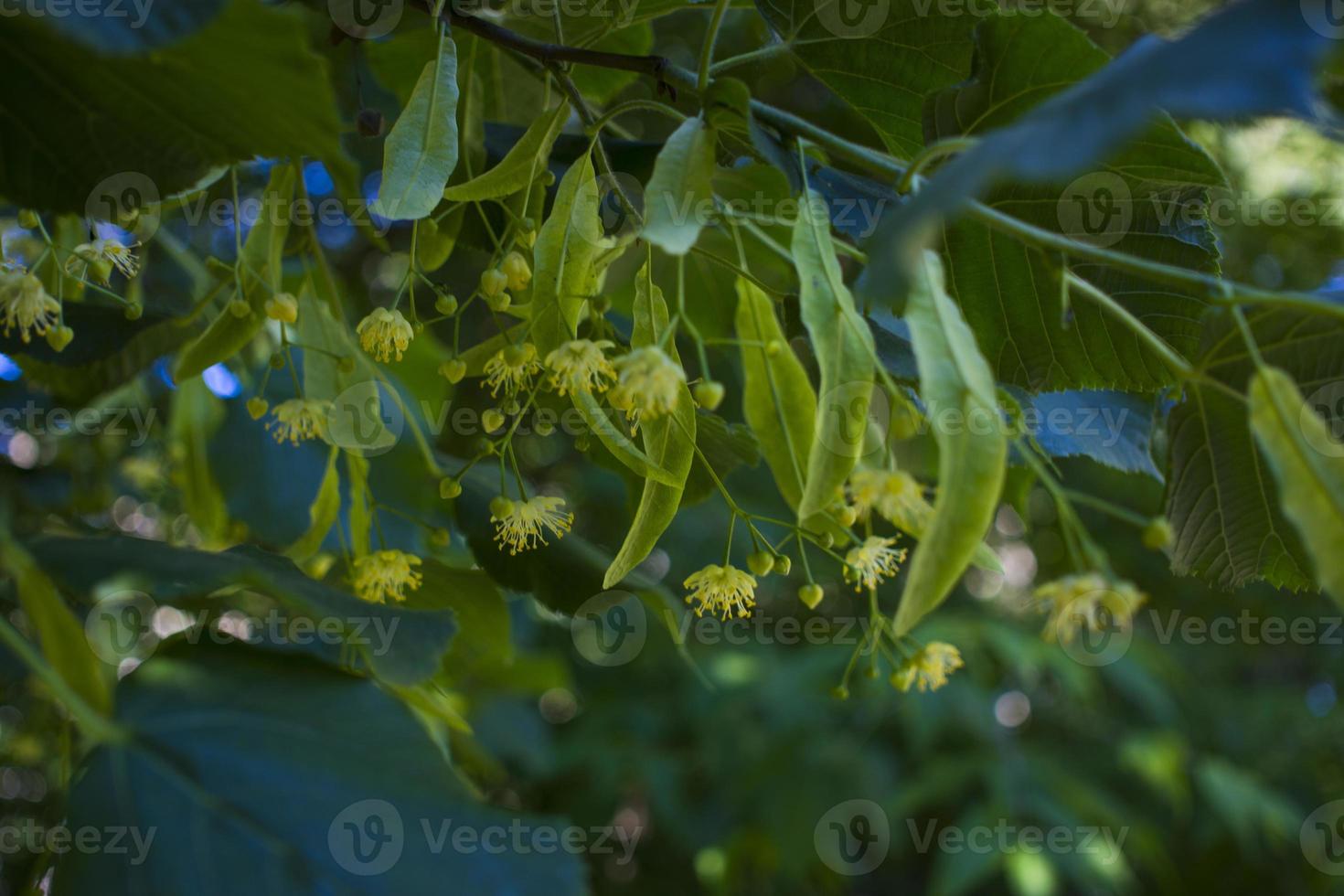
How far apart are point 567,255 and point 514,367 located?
0.07m

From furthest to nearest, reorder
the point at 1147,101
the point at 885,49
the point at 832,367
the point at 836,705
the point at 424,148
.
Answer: the point at 836,705 → the point at 885,49 → the point at 424,148 → the point at 832,367 → the point at 1147,101

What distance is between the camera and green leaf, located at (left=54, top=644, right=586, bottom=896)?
495 millimetres

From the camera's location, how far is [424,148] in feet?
1.89

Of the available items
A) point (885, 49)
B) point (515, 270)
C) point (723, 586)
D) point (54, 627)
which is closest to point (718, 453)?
point (723, 586)

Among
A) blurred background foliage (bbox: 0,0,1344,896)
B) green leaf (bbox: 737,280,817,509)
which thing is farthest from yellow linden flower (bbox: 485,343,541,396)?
blurred background foliage (bbox: 0,0,1344,896)

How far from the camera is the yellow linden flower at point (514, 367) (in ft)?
1.85

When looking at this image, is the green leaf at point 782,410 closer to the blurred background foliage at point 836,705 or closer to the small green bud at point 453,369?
the small green bud at point 453,369

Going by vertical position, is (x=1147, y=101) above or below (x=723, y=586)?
above

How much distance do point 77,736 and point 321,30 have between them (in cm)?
101

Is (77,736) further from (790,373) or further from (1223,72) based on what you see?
(1223,72)

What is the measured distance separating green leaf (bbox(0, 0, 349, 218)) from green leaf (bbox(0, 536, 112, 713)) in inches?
7.9

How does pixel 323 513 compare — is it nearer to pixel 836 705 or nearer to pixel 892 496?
pixel 892 496

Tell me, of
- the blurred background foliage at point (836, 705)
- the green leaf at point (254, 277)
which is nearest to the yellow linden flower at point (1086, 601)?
the green leaf at point (254, 277)

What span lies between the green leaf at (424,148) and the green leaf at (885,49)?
24 cm
